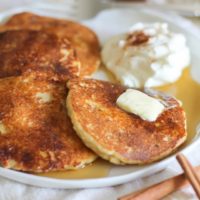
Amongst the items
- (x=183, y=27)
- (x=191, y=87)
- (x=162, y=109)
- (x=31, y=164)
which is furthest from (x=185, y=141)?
(x=183, y=27)

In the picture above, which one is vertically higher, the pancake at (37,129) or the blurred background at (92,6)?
the pancake at (37,129)

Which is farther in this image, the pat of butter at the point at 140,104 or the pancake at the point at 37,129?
the pat of butter at the point at 140,104

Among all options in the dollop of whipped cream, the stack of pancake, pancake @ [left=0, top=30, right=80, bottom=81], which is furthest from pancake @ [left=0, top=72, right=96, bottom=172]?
the dollop of whipped cream

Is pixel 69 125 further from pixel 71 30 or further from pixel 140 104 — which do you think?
pixel 71 30

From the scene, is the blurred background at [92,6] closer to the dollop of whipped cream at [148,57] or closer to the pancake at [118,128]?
the dollop of whipped cream at [148,57]

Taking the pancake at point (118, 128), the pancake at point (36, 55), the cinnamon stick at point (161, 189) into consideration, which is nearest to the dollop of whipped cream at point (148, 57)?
the pancake at point (36, 55)

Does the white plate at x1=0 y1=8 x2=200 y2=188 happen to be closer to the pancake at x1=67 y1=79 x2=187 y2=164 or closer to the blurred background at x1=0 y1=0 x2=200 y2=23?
the pancake at x1=67 y1=79 x2=187 y2=164
